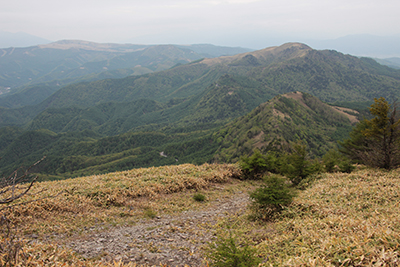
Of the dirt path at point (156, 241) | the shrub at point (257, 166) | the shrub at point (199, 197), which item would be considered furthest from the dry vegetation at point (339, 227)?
the shrub at point (257, 166)

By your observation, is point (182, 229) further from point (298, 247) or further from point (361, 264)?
point (361, 264)

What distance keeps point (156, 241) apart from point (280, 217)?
7011 millimetres

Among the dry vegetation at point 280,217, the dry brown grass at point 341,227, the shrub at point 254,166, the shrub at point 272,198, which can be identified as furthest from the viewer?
the shrub at point 254,166

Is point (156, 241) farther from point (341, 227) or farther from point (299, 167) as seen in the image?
point (299, 167)

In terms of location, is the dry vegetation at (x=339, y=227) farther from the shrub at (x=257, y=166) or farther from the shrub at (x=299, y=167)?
the shrub at (x=257, y=166)

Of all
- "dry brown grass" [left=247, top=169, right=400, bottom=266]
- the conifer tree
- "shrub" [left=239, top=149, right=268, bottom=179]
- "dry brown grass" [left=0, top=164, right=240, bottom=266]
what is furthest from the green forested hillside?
"dry brown grass" [left=247, top=169, right=400, bottom=266]

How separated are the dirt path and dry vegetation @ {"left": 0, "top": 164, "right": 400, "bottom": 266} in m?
0.78

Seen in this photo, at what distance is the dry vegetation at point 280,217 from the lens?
22.2 ft

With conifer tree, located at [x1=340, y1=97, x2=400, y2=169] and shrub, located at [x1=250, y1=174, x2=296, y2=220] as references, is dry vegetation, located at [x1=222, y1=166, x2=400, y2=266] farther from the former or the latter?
conifer tree, located at [x1=340, y1=97, x2=400, y2=169]

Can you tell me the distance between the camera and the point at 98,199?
14.1 m

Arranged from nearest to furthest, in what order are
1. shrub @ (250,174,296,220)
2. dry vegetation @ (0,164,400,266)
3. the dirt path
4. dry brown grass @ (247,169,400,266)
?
dry brown grass @ (247,169,400,266) < dry vegetation @ (0,164,400,266) < the dirt path < shrub @ (250,174,296,220)

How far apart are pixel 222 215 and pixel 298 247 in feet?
20.2

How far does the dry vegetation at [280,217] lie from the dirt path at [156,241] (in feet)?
2.56

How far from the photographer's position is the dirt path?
348 inches
